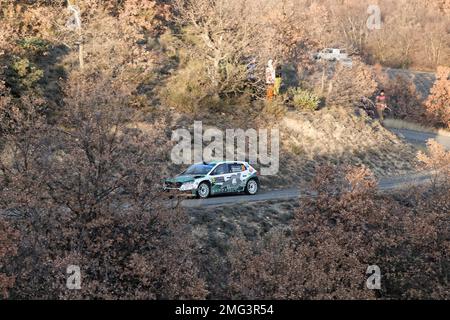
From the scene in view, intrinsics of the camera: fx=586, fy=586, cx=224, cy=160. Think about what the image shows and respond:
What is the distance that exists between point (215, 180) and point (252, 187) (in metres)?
2.17

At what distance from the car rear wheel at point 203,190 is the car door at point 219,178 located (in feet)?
0.69

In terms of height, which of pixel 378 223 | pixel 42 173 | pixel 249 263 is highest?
pixel 42 173

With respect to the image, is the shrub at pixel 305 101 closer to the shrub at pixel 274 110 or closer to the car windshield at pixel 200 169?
the shrub at pixel 274 110

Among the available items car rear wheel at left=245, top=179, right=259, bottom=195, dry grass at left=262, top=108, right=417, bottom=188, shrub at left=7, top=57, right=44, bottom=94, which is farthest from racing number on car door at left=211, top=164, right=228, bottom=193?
shrub at left=7, top=57, right=44, bottom=94

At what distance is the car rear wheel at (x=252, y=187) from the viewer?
22188 mm

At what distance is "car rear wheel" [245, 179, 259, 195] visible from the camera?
22188 mm

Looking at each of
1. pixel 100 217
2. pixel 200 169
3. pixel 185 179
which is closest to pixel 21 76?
pixel 200 169

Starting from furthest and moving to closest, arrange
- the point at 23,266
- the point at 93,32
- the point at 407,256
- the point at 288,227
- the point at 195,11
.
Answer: the point at 195,11, the point at 93,32, the point at 288,227, the point at 407,256, the point at 23,266

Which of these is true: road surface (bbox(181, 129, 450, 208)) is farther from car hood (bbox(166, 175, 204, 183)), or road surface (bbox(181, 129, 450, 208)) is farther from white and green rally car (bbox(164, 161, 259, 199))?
car hood (bbox(166, 175, 204, 183))

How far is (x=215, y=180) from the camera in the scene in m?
20.8
